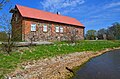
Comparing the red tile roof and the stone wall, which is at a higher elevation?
the red tile roof

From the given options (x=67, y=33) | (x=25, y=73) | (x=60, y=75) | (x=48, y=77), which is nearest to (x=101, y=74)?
(x=60, y=75)

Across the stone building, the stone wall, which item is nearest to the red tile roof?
the stone building

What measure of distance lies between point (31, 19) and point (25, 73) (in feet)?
80.1

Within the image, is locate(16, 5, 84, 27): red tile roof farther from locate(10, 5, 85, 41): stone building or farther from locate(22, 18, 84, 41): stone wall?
locate(22, 18, 84, 41): stone wall

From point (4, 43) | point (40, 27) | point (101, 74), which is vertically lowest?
point (101, 74)

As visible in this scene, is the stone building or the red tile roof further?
the red tile roof

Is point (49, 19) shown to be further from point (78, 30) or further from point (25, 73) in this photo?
point (25, 73)

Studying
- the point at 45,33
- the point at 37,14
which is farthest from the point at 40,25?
the point at 37,14

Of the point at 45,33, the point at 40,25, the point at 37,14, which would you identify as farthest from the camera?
the point at 37,14

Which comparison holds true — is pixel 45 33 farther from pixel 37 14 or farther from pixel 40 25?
pixel 37 14

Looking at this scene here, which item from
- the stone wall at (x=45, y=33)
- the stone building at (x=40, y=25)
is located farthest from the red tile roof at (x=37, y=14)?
the stone wall at (x=45, y=33)

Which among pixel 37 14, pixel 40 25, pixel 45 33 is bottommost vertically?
pixel 45 33

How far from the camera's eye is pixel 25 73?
11375 mm

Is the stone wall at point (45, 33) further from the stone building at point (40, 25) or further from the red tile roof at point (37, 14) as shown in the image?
the red tile roof at point (37, 14)
